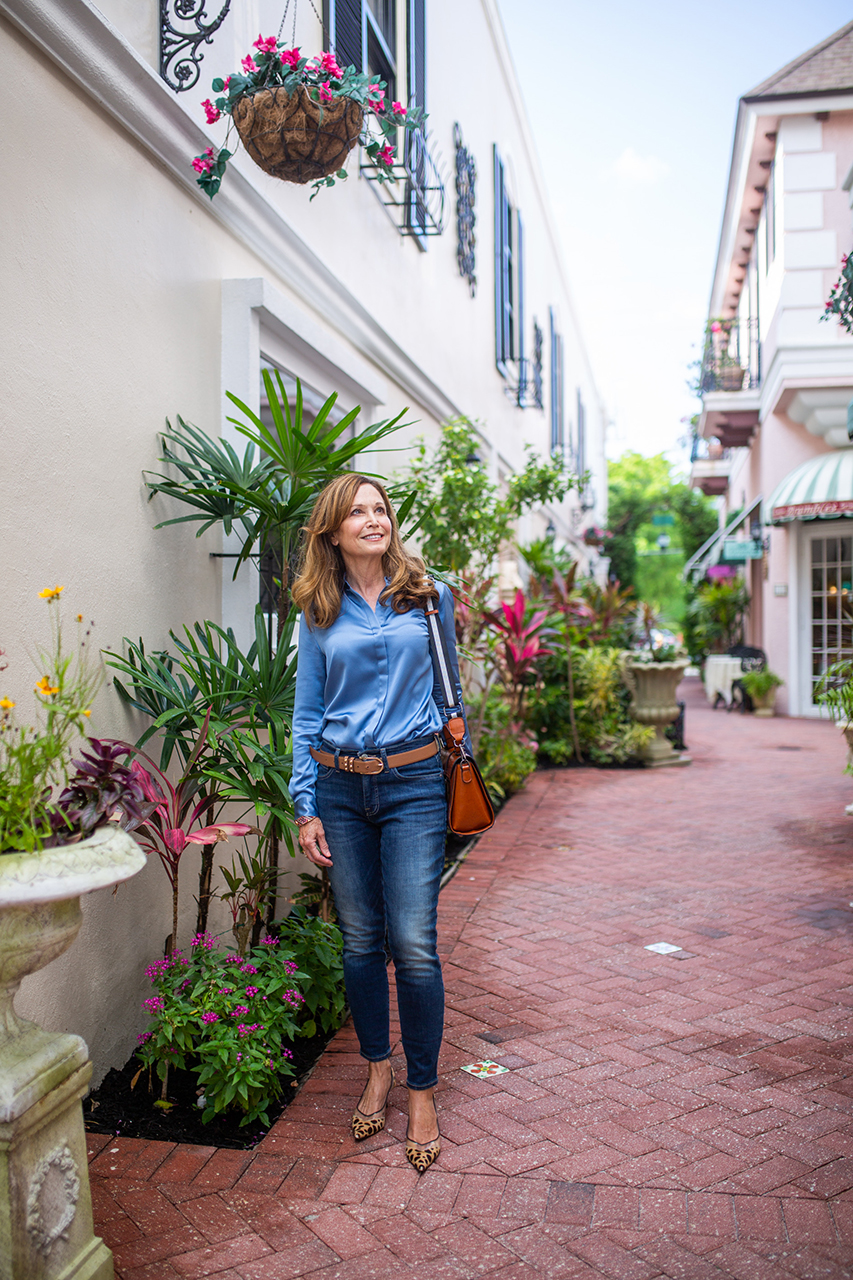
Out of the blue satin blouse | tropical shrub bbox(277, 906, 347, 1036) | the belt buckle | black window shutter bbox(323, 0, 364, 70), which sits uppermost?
black window shutter bbox(323, 0, 364, 70)

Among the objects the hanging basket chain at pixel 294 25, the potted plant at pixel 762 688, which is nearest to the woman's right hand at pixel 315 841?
the hanging basket chain at pixel 294 25

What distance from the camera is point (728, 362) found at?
50.7ft

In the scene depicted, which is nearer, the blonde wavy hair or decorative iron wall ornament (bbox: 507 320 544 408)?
the blonde wavy hair

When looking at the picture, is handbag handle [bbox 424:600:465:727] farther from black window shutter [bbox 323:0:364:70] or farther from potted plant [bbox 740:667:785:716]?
potted plant [bbox 740:667:785:716]

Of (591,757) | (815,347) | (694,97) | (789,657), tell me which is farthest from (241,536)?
(694,97)

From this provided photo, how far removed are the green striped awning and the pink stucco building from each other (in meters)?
0.02

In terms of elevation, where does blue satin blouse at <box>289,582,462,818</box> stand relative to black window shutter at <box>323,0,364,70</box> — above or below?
below

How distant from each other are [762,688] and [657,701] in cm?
545

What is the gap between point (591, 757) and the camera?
984 centimetres

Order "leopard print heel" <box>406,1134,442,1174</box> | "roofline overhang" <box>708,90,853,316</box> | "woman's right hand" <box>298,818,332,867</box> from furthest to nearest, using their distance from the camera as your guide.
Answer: "roofline overhang" <box>708,90,853,316</box> < "woman's right hand" <box>298,818,332,867</box> < "leopard print heel" <box>406,1134,442,1174</box>

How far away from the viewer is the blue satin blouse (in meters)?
2.62

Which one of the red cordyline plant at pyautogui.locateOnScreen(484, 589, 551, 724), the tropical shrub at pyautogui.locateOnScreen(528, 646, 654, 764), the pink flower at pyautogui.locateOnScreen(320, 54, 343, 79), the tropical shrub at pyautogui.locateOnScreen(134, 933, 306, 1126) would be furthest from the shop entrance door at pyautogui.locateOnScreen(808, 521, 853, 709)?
the tropical shrub at pyautogui.locateOnScreen(134, 933, 306, 1126)

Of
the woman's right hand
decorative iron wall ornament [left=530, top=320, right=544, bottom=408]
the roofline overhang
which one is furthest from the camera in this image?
the roofline overhang

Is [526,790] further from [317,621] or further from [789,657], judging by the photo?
[789,657]
